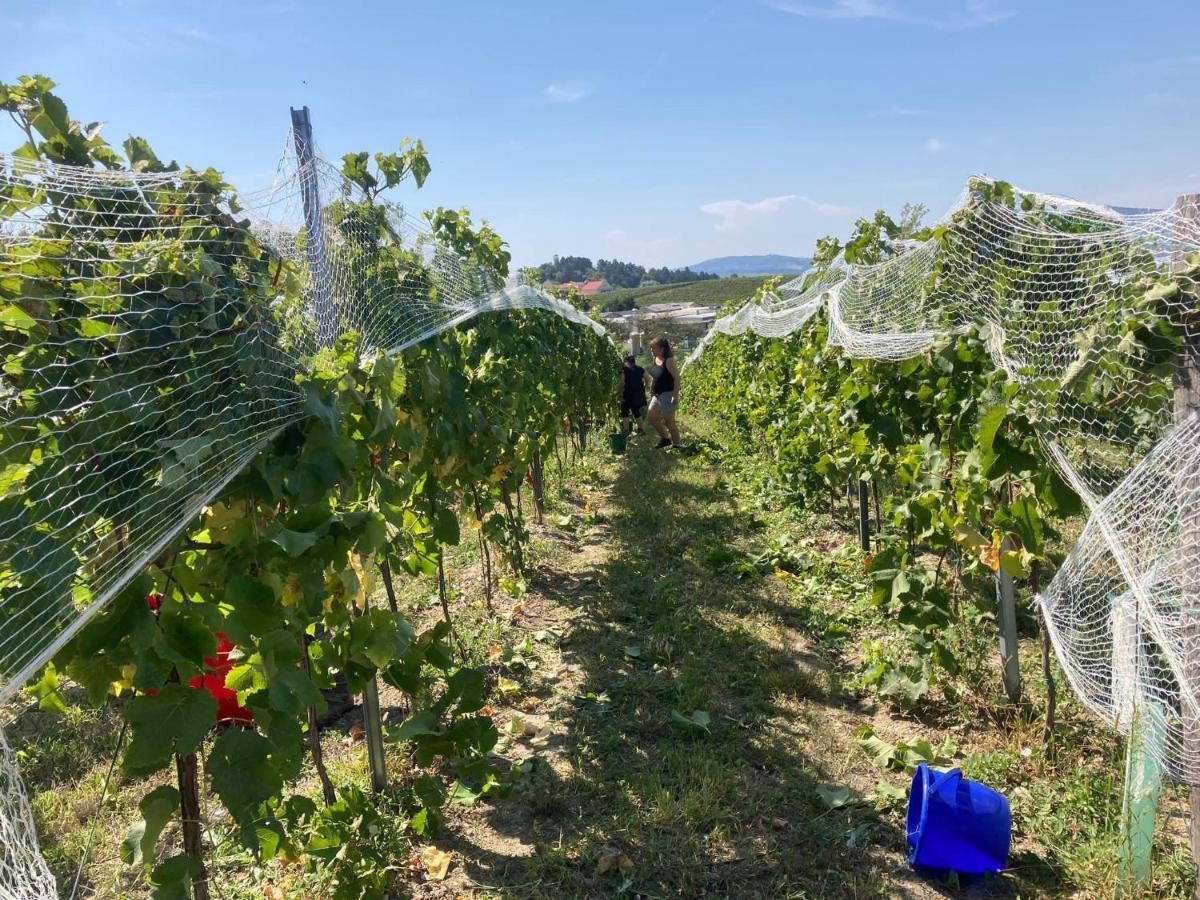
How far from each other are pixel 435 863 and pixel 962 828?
152cm

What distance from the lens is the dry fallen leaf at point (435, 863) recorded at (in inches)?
94.2

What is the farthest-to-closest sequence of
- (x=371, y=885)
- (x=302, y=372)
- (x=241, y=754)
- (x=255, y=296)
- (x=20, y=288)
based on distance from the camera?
(x=371, y=885)
(x=302, y=372)
(x=255, y=296)
(x=241, y=754)
(x=20, y=288)

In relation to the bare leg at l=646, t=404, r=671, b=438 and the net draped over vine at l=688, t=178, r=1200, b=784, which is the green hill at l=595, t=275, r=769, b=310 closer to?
the bare leg at l=646, t=404, r=671, b=438

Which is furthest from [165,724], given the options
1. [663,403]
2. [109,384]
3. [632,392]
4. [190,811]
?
[632,392]

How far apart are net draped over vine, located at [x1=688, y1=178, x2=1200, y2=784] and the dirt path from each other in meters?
0.83

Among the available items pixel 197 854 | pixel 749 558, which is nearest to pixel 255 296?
pixel 197 854

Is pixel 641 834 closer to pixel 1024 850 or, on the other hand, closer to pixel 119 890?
pixel 1024 850

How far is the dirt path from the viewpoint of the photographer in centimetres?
238

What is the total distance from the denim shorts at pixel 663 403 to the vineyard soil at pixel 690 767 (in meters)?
5.58

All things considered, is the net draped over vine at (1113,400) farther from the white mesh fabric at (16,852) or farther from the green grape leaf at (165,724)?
the white mesh fabric at (16,852)

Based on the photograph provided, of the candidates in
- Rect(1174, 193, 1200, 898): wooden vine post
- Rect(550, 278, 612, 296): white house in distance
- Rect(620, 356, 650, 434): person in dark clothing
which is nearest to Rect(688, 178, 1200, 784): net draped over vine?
Rect(1174, 193, 1200, 898): wooden vine post

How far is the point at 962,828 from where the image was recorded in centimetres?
226

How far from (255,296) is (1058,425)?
7.52 ft

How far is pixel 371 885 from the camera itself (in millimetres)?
2211
